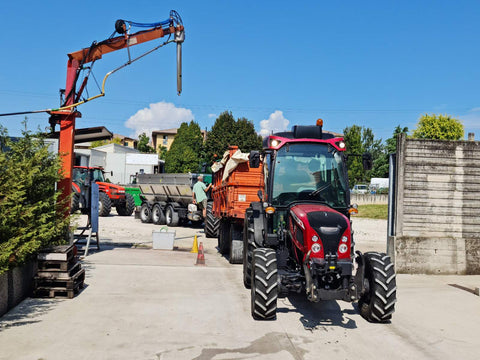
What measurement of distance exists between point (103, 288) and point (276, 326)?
11.2 feet

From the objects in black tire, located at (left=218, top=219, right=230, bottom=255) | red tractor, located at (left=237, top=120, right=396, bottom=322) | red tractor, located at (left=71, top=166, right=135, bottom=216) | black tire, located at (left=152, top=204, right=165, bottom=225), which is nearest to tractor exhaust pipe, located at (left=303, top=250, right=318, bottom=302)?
red tractor, located at (left=237, top=120, right=396, bottom=322)

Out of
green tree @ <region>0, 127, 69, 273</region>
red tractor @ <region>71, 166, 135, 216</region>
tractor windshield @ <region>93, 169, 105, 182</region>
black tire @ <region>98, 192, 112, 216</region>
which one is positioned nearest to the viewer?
green tree @ <region>0, 127, 69, 273</region>

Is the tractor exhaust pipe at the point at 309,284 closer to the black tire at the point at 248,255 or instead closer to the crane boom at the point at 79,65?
the black tire at the point at 248,255

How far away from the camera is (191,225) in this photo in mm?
20766

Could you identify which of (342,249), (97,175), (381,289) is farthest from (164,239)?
(97,175)

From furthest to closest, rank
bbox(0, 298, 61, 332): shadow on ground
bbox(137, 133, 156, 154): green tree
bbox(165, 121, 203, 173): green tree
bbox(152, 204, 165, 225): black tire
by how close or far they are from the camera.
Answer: bbox(137, 133, 156, 154): green tree
bbox(165, 121, 203, 173): green tree
bbox(152, 204, 165, 225): black tire
bbox(0, 298, 61, 332): shadow on ground

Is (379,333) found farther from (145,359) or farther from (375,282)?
(145,359)

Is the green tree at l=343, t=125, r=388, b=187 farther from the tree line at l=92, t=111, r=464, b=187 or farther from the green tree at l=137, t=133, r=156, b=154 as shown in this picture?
the green tree at l=137, t=133, r=156, b=154

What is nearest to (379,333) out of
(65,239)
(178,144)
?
(65,239)

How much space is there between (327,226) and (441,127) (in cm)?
4643

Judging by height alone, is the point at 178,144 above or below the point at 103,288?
above

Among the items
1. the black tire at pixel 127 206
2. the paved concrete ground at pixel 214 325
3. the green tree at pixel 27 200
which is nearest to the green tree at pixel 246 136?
the black tire at pixel 127 206

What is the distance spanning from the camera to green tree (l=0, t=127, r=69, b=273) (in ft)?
20.9

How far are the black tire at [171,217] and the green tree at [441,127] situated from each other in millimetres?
34861
